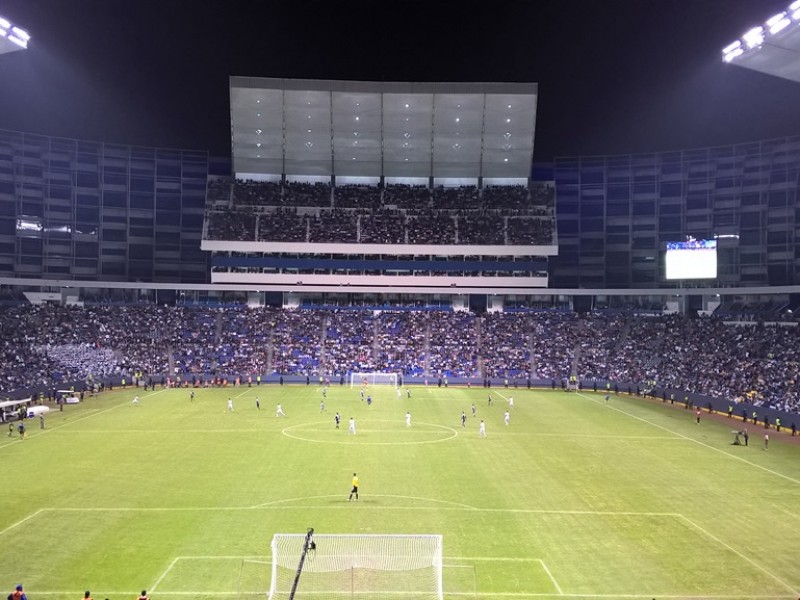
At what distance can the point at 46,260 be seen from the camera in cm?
8675

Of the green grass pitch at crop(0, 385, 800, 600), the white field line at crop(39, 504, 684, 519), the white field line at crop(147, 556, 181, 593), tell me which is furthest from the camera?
the white field line at crop(39, 504, 684, 519)

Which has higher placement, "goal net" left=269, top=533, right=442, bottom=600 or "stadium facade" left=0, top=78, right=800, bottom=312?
"stadium facade" left=0, top=78, right=800, bottom=312

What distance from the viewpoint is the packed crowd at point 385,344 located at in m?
68.9

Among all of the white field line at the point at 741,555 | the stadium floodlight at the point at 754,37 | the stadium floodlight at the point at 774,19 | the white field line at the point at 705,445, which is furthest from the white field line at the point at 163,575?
the stadium floodlight at the point at 754,37

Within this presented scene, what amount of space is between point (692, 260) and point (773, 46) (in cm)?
3489

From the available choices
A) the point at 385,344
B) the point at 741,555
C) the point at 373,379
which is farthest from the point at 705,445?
the point at 385,344

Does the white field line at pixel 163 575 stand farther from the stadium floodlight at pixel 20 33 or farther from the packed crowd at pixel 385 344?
the packed crowd at pixel 385 344

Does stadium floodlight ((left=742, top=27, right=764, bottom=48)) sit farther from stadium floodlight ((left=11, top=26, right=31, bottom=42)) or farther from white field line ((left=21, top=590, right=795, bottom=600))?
stadium floodlight ((left=11, top=26, right=31, bottom=42))

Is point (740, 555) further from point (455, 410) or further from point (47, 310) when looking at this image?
point (47, 310)

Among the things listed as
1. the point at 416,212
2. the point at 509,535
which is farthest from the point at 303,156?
the point at 509,535

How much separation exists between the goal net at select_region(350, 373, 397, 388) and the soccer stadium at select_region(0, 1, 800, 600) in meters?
0.64

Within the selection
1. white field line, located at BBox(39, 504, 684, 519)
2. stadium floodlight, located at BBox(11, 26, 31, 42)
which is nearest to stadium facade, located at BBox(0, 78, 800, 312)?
stadium floodlight, located at BBox(11, 26, 31, 42)

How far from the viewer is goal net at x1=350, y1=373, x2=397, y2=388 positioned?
7606 cm

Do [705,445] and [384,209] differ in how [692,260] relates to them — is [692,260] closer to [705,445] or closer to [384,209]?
[384,209]
